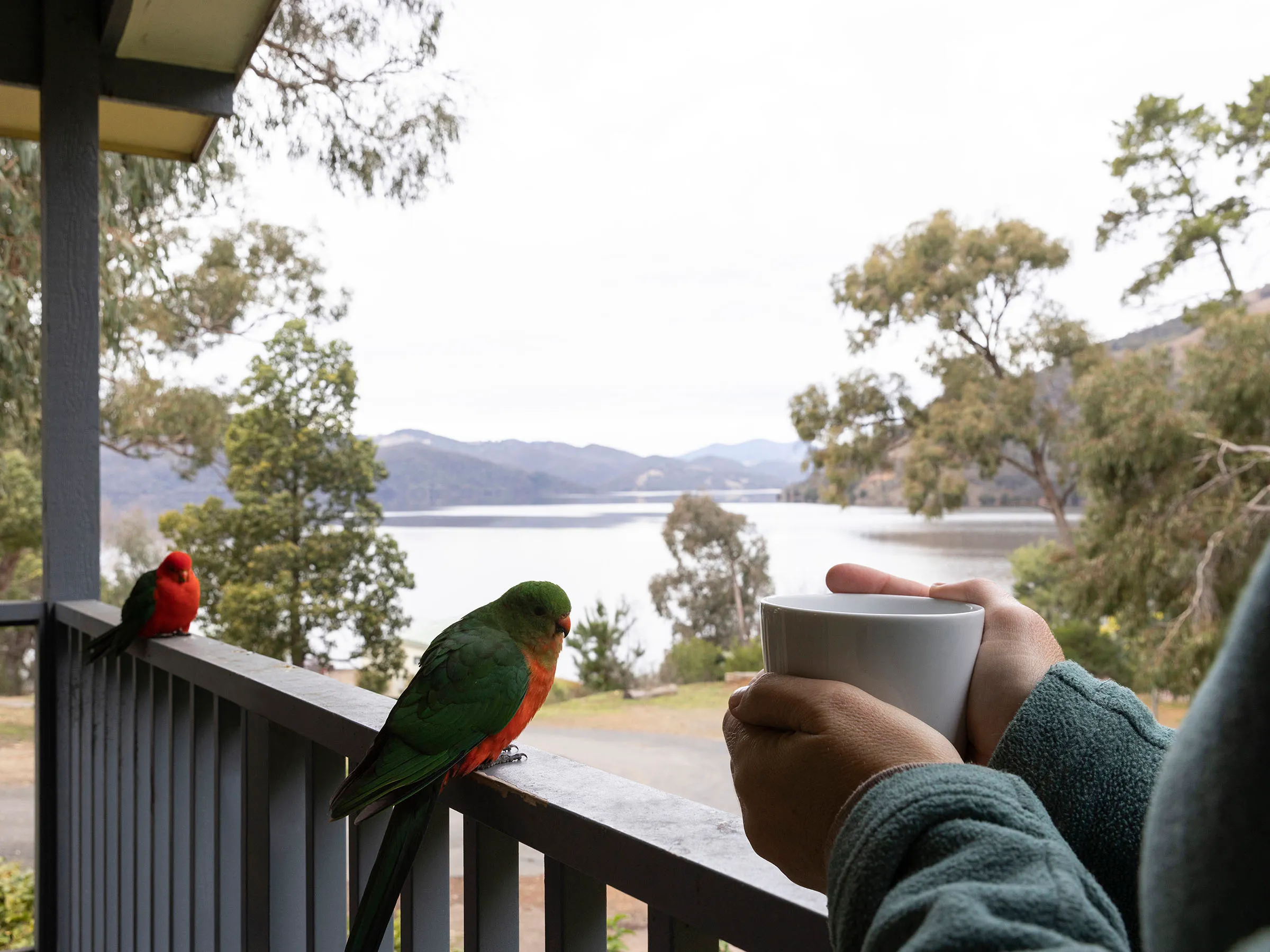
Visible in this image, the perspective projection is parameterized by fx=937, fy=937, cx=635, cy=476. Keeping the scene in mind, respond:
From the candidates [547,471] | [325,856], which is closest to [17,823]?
[325,856]

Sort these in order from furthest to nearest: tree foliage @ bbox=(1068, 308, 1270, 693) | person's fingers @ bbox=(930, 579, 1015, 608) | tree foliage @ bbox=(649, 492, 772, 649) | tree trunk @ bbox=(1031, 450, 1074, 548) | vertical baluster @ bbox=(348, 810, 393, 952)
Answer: tree foliage @ bbox=(649, 492, 772, 649) < tree trunk @ bbox=(1031, 450, 1074, 548) < tree foliage @ bbox=(1068, 308, 1270, 693) < vertical baluster @ bbox=(348, 810, 393, 952) < person's fingers @ bbox=(930, 579, 1015, 608)

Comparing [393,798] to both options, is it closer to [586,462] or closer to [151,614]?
[151,614]

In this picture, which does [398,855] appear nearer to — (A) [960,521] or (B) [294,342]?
(B) [294,342]

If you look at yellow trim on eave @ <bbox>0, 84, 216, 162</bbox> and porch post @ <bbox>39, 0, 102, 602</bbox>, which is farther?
yellow trim on eave @ <bbox>0, 84, 216, 162</bbox>

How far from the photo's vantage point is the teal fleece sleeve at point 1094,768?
1.31 feet

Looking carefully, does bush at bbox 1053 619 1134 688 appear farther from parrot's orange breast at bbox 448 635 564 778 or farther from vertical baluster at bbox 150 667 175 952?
parrot's orange breast at bbox 448 635 564 778

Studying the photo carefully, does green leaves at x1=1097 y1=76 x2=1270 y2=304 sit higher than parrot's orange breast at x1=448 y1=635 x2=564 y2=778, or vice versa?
green leaves at x1=1097 y1=76 x2=1270 y2=304

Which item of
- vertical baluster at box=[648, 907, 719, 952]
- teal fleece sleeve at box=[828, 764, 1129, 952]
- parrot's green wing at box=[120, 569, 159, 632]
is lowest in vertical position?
vertical baluster at box=[648, 907, 719, 952]

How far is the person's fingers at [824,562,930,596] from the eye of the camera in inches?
20.9

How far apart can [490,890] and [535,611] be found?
19cm

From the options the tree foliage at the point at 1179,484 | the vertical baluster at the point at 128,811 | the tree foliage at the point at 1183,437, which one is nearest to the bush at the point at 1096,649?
the tree foliage at the point at 1183,437

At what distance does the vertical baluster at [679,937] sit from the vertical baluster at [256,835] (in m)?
0.54

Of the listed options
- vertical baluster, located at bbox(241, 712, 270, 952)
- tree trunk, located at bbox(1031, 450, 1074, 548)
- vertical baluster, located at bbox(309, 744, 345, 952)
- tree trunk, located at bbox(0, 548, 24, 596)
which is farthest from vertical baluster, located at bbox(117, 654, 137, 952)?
tree trunk, located at bbox(1031, 450, 1074, 548)

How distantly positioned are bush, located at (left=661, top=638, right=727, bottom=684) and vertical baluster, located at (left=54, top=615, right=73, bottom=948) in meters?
10.6
